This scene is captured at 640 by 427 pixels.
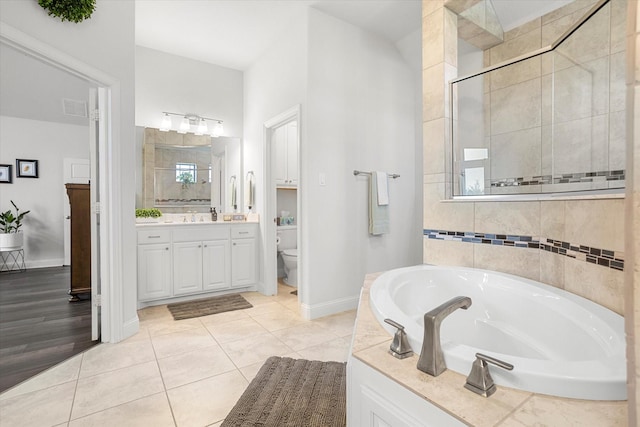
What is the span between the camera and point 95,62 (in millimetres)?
2098

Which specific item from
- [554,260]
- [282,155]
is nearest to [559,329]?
[554,260]

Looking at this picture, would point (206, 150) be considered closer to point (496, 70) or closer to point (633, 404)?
point (496, 70)

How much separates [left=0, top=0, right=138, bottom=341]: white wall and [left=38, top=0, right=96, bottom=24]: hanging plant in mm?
136

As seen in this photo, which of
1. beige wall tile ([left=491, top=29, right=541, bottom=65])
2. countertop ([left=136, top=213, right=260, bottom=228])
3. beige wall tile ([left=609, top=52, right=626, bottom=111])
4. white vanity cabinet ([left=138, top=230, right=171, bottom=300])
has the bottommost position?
white vanity cabinet ([left=138, top=230, right=171, bottom=300])

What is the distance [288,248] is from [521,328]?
2917 mm

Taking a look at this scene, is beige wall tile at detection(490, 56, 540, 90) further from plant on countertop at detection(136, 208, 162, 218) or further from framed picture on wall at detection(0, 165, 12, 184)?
framed picture on wall at detection(0, 165, 12, 184)

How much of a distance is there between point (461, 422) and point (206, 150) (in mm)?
3740

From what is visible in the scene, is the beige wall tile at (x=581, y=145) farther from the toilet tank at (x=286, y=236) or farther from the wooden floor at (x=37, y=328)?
the wooden floor at (x=37, y=328)

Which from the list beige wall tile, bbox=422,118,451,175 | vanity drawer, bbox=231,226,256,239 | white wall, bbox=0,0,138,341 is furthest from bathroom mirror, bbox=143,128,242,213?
beige wall tile, bbox=422,118,451,175

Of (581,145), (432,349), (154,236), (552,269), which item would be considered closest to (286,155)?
(154,236)

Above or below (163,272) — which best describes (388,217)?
above

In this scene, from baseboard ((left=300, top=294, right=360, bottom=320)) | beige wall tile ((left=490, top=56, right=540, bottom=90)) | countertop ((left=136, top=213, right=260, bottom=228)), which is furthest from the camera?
countertop ((left=136, top=213, right=260, bottom=228))

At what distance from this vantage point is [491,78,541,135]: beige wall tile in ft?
6.72

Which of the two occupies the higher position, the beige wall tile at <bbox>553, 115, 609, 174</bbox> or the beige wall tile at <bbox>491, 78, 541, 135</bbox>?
the beige wall tile at <bbox>491, 78, 541, 135</bbox>
